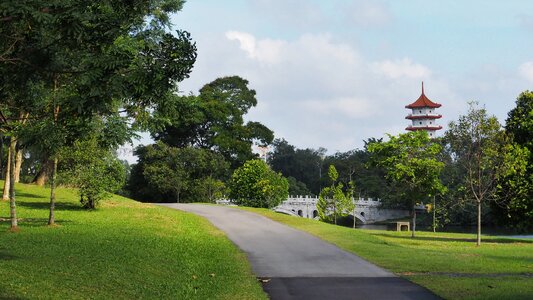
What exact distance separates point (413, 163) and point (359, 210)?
4936 centimetres

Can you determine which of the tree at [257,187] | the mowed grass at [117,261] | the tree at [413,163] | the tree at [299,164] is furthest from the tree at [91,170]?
the tree at [299,164]

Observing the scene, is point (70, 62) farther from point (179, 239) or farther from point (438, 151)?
point (438, 151)

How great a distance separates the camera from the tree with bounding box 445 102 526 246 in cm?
2500

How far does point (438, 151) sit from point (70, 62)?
24.6 meters

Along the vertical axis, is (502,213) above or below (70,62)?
below

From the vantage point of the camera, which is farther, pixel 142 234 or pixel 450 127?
pixel 450 127

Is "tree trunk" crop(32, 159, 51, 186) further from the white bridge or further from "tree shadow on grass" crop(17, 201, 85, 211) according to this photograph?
the white bridge

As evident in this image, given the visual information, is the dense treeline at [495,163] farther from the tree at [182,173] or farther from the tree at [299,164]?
the tree at [299,164]

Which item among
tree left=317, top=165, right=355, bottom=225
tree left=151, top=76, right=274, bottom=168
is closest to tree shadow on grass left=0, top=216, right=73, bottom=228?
tree left=317, top=165, right=355, bottom=225

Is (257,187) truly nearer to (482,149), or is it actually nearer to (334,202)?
(334,202)

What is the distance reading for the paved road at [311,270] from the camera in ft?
35.8

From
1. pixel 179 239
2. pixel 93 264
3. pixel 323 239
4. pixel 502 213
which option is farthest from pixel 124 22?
pixel 502 213

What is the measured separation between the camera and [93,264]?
12.3m

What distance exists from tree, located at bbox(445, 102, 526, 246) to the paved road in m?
8.33
